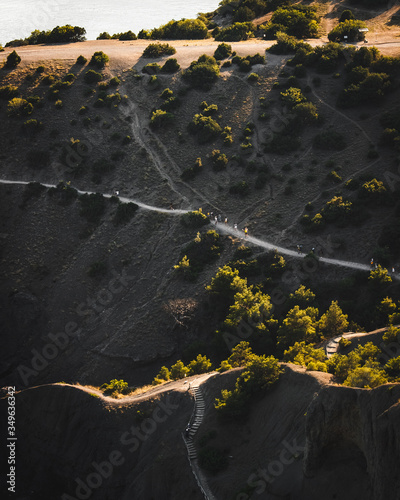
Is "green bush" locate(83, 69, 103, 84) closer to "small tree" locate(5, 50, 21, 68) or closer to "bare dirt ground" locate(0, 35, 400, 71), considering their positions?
"bare dirt ground" locate(0, 35, 400, 71)

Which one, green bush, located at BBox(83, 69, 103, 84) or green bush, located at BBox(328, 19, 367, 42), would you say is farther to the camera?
green bush, located at BBox(83, 69, 103, 84)

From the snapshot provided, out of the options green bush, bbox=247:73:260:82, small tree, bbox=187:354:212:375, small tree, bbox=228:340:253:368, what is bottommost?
small tree, bbox=187:354:212:375

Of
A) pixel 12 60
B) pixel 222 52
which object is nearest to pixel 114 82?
pixel 12 60

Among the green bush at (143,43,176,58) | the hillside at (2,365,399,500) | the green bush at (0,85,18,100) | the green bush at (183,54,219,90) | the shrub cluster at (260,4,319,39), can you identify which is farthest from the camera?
the green bush at (143,43,176,58)

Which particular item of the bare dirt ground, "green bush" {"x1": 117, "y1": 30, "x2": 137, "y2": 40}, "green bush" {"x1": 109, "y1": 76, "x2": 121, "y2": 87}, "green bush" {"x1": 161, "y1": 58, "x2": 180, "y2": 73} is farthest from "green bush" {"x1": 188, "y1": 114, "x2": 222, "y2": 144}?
"green bush" {"x1": 117, "y1": 30, "x2": 137, "y2": 40}

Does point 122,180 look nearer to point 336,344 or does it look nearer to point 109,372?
point 109,372

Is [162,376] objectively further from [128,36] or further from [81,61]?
[128,36]

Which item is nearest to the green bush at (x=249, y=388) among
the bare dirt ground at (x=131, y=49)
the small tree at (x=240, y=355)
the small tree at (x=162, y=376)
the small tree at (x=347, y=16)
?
the small tree at (x=240, y=355)

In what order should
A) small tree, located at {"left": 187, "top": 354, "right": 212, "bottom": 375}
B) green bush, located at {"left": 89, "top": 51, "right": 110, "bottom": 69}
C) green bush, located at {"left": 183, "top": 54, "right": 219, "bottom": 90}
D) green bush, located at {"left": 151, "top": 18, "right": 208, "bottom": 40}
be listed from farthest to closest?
green bush, located at {"left": 151, "top": 18, "right": 208, "bottom": 40}, green bush, located at {"left": 89, "top": 51, "right": 110, "bottom": 69}, green bush, located at {"left": 183, "top": 54, "right": 219, "bottom": 90}, small tree, located at {"left": 187, "top": 354, "right": 212, "bottom": 375}
